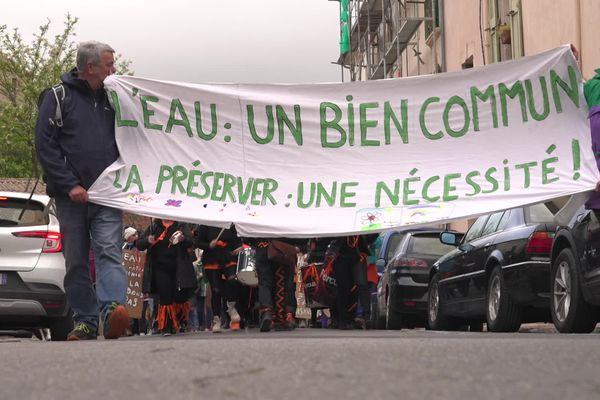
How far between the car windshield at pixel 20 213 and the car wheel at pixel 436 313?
17.0ft

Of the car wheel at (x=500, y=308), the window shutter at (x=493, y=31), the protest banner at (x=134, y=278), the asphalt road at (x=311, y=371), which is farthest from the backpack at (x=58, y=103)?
the window shutter at (x=493, y=31)

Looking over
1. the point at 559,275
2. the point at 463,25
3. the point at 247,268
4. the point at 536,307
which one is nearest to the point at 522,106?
the point at 559,275

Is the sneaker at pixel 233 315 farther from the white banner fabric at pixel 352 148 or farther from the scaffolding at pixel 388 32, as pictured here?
the scaffolding at pixel 388 32

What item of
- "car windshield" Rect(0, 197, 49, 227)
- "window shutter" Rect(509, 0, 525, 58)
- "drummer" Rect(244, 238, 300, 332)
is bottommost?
"drummer" Rect(244, 238, 300, 332)

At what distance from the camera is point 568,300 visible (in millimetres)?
10945

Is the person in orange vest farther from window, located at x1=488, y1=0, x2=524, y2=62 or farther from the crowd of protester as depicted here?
window, located at x1=488, y1=0, x2=524, y2=62

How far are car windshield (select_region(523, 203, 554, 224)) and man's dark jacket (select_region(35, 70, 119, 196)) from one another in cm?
443

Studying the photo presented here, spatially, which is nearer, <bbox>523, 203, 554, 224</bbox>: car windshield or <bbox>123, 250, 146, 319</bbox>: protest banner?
<bbox>523, 203, 554, 224</bbox>: car windshield

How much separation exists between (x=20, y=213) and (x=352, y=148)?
3.43 metres

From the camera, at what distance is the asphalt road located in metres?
4.76

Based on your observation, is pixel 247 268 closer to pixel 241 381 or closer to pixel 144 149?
pixel 144 149

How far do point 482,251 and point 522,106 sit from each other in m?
2.91

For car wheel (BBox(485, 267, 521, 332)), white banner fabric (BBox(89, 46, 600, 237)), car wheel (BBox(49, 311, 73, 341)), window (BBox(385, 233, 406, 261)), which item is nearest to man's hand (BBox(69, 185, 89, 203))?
white banner fabric (BBox(89, 46, 600, 237))

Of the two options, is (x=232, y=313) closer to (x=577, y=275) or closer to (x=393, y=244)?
(x=393, y=244)
